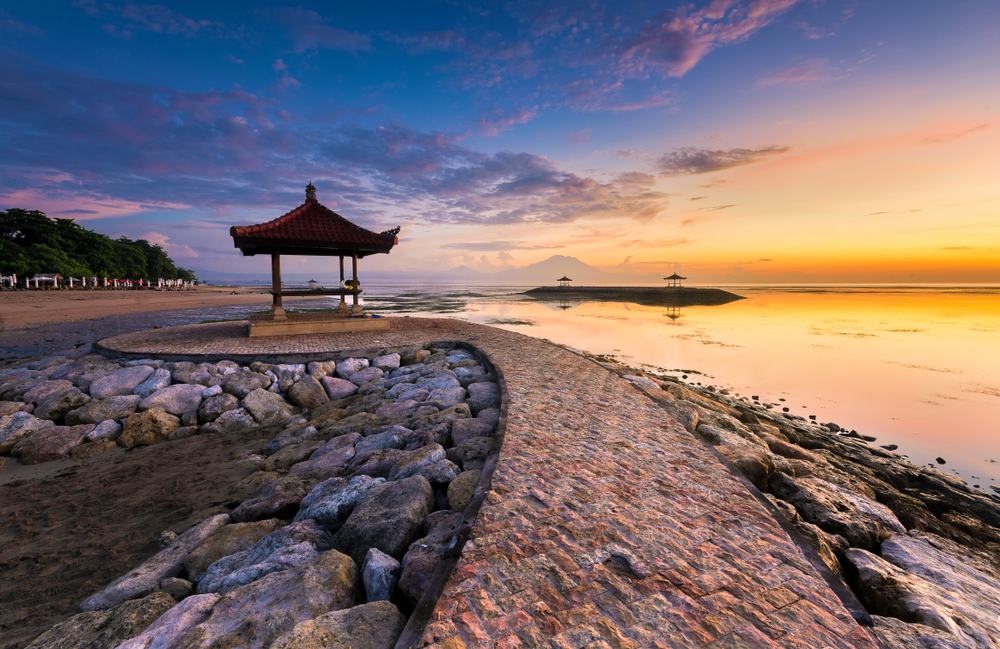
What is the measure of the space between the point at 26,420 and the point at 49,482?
2.02m

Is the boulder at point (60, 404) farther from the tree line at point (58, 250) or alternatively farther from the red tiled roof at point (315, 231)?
the tree line at point (58, 250)

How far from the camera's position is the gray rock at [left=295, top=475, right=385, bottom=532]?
→ 3470mm

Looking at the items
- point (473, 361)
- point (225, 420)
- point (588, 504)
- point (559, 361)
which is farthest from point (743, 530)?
point (225, 420)

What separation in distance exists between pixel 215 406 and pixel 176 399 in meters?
0.77

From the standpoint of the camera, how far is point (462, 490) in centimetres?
350

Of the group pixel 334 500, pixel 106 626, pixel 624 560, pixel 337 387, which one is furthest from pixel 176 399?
pixel 624 560

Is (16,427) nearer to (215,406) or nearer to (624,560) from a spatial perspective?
(215,406)

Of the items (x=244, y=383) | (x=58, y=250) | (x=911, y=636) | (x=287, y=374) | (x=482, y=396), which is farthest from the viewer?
(x=58, y=250)

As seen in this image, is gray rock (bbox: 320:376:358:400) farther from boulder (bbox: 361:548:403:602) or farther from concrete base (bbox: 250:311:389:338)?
boulder (bbox: 361:548:403:602)

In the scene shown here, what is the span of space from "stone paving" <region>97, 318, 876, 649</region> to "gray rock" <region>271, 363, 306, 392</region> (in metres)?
5.74

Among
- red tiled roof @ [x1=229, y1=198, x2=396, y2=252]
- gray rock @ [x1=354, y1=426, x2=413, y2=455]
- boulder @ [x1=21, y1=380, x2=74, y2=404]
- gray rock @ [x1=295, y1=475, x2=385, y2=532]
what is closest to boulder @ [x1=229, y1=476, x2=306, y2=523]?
gray rock @ [x1=295, y1=475, x2=385, y2=532]

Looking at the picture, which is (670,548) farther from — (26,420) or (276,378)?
(26,420)

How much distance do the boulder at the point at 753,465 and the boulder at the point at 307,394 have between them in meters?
6.91

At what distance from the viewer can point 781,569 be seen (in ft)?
7.96
